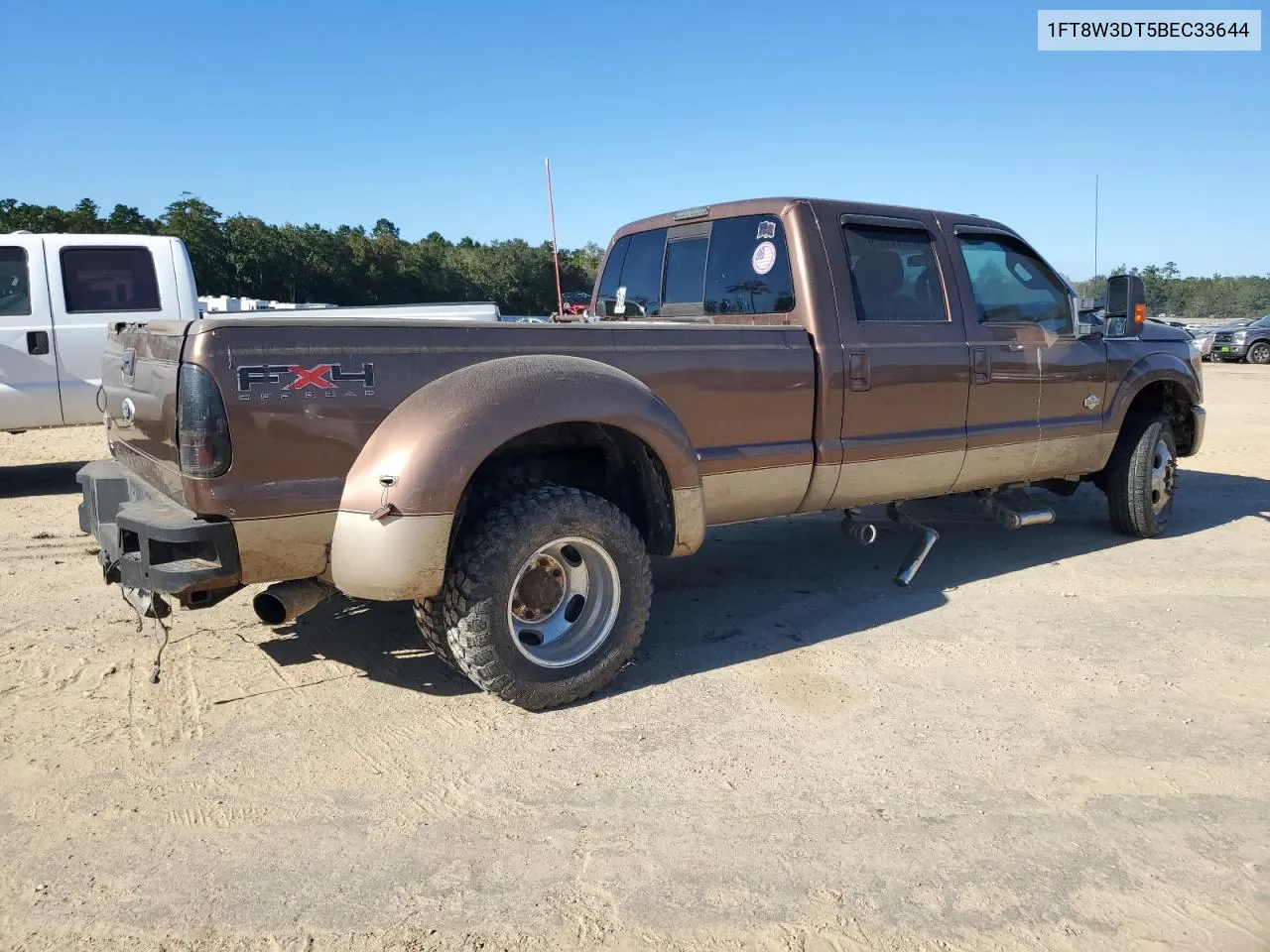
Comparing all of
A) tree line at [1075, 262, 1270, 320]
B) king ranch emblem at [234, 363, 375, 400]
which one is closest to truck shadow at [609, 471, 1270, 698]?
king ranch emblem at [234, 363, 375, 400]

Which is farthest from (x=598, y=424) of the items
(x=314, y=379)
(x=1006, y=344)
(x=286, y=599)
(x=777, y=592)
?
(x=1006, y=344)

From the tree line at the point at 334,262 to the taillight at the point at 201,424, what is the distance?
2188 cm

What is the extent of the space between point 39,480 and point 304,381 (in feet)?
22.3

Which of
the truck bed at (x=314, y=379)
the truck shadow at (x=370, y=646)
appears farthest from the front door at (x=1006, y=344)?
the truck shadow at (x=370, y=646)

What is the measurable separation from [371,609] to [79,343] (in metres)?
4.77

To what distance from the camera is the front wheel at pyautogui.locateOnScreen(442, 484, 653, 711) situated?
3.44 m

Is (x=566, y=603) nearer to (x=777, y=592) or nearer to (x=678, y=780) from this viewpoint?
(x=678, y=780)

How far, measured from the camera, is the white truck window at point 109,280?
7.86 meters

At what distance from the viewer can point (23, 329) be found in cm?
772

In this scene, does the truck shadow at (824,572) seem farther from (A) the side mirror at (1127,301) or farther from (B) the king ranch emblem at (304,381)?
(B) the king ranch emblem at (304,381)

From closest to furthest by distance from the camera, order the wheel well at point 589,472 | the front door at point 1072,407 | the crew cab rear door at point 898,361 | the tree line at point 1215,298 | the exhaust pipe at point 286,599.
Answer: the exhaust pipe at point 286,599, the wheel well at point 589,472, the crew cab rear door at point 898,361, the front door at point 1072,407, the tree line at point 1215,298

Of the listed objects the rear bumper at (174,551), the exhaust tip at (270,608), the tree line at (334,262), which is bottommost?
the exhaust tip at (270,608)

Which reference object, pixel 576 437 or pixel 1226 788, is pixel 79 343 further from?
pixel 1226 788

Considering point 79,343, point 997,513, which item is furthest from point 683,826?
point 79,343
